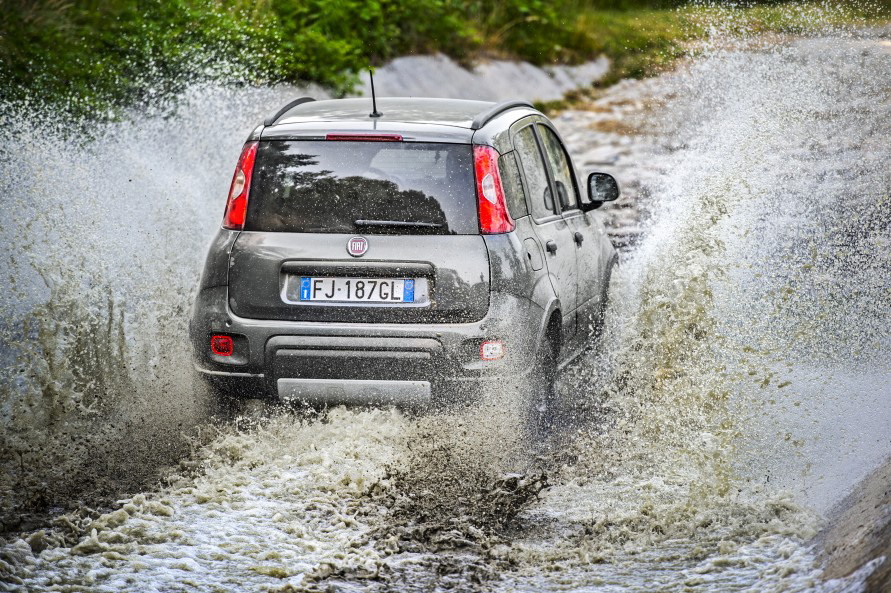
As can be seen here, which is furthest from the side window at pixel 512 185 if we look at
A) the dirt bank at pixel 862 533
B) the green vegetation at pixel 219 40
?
the green vegetation at pixel 219 40

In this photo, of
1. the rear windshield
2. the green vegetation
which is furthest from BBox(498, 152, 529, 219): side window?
the green vegetation

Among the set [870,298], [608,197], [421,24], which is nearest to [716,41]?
[421,24]

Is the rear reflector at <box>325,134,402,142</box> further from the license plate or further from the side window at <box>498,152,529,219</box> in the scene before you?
the license plate

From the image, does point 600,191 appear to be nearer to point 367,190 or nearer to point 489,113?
point 489,113

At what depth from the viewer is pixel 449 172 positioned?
19.6 ft

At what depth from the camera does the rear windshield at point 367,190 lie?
5898mm

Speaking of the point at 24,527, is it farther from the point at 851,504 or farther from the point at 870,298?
the point at 870,298

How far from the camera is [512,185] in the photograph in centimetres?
621

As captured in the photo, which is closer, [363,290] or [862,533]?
[862,533]

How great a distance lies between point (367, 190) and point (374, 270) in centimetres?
44

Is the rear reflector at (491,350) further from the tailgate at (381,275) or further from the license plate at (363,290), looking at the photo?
the license plate at (363,290)

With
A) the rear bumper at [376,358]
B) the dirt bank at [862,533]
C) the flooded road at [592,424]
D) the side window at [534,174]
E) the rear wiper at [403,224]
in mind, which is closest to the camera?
the dirt bank at [862,533]

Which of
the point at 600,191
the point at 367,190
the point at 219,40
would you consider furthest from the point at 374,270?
the point at 219,40

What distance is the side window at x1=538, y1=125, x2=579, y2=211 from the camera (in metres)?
7.30
